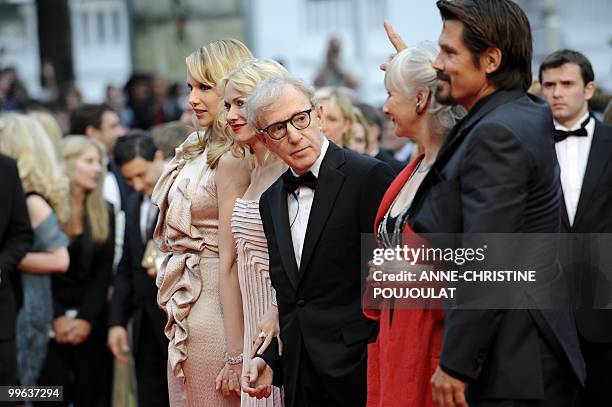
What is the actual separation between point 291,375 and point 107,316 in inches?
151

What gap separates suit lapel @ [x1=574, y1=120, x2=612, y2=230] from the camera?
6145 mm

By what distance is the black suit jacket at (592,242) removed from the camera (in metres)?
5.87

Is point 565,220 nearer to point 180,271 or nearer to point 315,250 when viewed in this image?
point 315,250

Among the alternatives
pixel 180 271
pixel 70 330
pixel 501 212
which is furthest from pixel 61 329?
pixel 501 212

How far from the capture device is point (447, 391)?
392 cm

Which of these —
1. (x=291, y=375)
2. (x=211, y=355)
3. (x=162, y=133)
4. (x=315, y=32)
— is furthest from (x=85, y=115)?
(x=315, y=32)

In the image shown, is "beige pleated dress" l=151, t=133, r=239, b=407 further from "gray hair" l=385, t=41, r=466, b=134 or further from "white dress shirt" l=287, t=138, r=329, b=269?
"gray hair" l=385, t=41, r=466, b=134

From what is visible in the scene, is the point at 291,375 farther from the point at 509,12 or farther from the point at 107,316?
the point at 107,316

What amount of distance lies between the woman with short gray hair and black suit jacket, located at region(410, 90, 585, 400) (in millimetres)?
298

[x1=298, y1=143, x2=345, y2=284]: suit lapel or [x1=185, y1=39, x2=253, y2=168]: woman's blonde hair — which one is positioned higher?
[x1=185, y1=39, x2=253, y2=168]: woman's blonde hair

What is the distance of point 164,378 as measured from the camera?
7441 millimetres

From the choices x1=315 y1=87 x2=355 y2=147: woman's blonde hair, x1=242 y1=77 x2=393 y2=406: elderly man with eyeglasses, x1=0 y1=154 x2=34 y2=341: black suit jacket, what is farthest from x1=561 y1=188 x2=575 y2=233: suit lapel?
x1=0 y1=154 x2=34 y2=341: black suit jacket

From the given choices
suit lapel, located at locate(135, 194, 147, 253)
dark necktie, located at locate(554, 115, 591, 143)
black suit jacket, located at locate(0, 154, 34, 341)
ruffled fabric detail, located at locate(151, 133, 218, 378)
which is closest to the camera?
ruffled fabric detail, located at locate(151, 133, 218, 378)

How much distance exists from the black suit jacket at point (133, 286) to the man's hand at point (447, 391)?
365 cm
